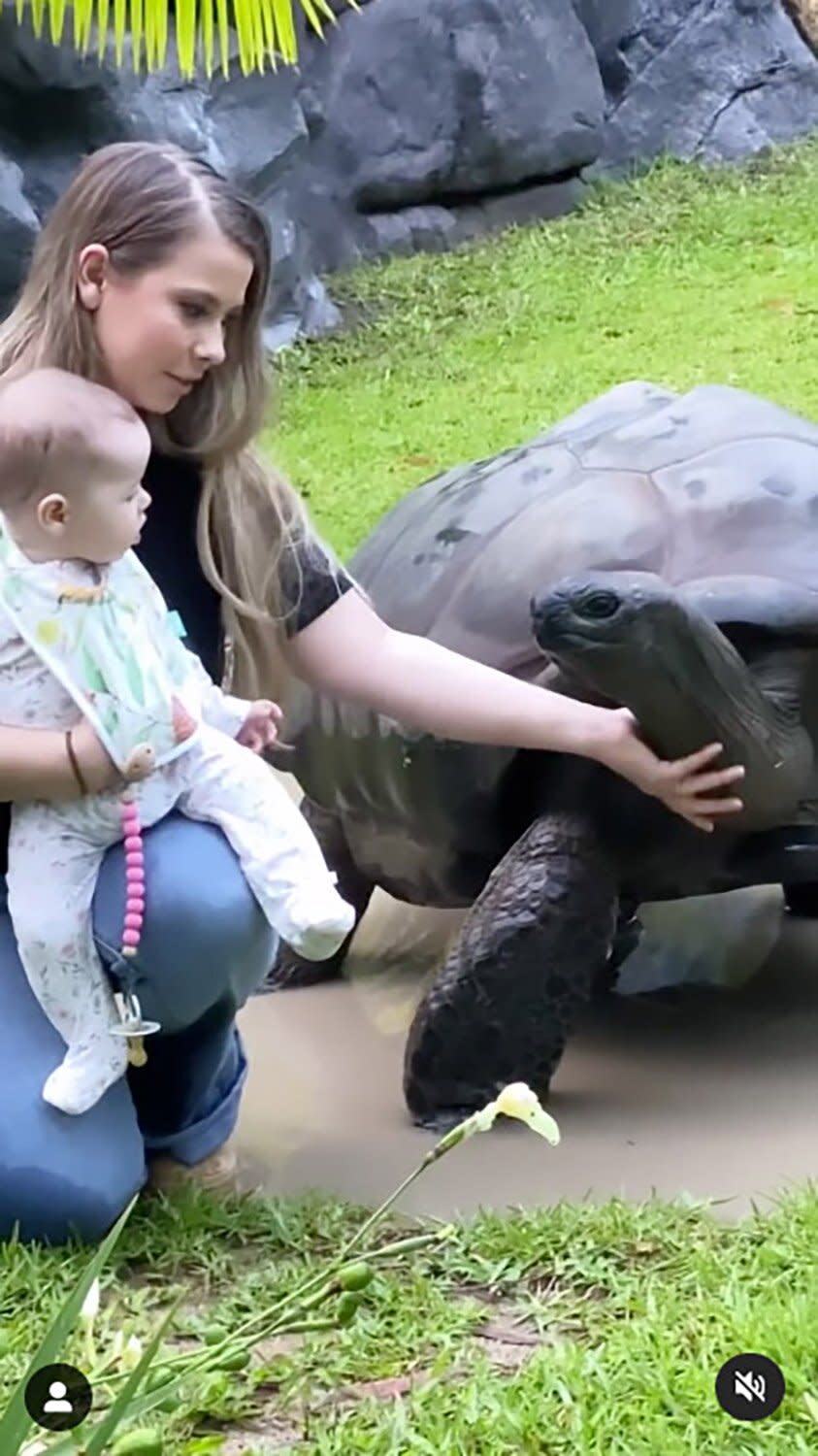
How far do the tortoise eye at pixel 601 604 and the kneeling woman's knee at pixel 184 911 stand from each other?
1.71ft

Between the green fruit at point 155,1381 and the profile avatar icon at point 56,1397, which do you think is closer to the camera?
the profile avatar icon at point 56,1397

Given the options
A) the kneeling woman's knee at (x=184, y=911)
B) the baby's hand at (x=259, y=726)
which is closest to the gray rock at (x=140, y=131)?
the baby's hand at (x=259, y=726)

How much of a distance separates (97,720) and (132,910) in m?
0.21

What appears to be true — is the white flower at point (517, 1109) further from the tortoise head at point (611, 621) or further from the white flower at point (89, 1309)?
the tortoise head at point (611, 621)

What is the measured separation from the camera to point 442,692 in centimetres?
248

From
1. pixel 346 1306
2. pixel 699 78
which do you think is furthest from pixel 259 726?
pixel 699 78

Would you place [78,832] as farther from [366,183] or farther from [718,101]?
[718,101]

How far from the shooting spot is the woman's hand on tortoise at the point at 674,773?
255cm

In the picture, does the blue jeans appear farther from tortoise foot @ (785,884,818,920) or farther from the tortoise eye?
tortoise foot @ (785,884,818,920)

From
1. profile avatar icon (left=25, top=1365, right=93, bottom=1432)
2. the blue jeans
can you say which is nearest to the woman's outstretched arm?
the blue jeans

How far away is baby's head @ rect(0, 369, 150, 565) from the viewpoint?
6.68 feet

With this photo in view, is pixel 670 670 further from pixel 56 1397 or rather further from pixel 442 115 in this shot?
pixel 442 115

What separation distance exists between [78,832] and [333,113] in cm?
850

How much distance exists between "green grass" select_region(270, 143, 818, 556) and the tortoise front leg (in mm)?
2996
